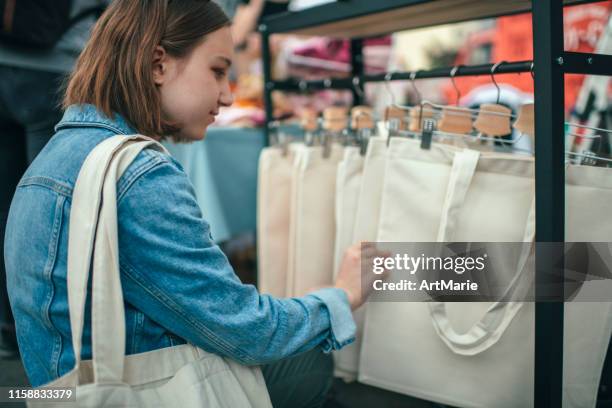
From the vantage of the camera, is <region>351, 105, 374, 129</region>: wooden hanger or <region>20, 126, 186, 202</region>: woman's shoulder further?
<region>351, 105, 374, 129</region>: wooden hanger

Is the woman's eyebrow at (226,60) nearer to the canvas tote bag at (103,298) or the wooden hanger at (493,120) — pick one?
the canvas tote bag at (103,298)

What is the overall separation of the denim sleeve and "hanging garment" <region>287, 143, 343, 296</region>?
0.49m

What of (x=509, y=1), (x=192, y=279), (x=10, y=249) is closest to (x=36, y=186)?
(x=10, y=249)

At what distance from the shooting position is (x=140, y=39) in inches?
31.2

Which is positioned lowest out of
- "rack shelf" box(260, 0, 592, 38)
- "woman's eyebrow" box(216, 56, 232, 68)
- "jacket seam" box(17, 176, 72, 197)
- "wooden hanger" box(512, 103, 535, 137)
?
"jacket seam" box(17, 176, 72, 197)

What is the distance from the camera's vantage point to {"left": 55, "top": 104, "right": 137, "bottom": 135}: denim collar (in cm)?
78

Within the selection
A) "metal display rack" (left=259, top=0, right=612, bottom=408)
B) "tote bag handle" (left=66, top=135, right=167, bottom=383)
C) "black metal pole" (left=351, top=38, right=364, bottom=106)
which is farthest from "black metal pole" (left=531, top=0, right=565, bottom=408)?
"black metal pole" (left=351, top=38, right=364, bottom=106)

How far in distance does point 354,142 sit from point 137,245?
0.75 m

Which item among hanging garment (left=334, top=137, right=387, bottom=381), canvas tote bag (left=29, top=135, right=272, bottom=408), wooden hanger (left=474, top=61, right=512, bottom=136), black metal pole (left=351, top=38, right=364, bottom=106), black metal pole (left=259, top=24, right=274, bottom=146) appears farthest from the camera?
black metal pole (left=351, top=38, right=364, bottom=106)

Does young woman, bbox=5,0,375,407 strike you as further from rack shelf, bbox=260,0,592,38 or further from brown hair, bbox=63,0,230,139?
rack shelf, bbox=260,0,592,38

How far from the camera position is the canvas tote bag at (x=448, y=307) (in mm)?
951

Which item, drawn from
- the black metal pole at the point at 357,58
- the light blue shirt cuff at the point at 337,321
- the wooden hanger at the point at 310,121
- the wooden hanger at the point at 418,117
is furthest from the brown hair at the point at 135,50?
the black metal pole at the point at 357,58

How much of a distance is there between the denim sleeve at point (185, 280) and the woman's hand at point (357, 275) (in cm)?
20

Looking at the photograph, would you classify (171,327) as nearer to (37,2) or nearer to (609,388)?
(609,388)
